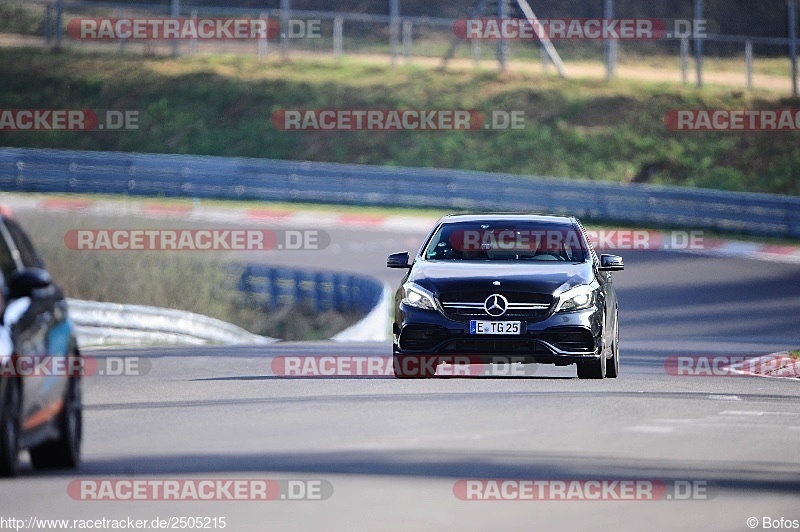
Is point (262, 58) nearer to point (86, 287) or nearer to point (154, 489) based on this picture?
point (86, 287)

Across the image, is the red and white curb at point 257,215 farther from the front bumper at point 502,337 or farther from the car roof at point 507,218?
the front bumper at point 502,337

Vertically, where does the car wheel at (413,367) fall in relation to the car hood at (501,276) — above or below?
below

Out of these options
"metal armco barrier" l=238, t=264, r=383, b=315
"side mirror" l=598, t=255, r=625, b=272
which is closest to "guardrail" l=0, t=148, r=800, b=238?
"metal armco barrier" l=238, t=264, r=383, b=315

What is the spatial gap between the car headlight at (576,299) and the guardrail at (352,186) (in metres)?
23.8

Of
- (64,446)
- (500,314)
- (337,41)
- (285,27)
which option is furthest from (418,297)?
(337,41)

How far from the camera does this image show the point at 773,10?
234 ft

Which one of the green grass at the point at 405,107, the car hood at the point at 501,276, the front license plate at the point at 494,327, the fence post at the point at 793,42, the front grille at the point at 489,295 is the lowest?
the front license plate at the point at 494,327

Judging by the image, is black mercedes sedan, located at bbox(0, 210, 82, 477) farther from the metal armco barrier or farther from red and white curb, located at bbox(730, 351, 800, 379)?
the metal armco barrier

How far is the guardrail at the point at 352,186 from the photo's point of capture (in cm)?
3991

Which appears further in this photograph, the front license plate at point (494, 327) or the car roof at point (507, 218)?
the car roof at point (507, 218)

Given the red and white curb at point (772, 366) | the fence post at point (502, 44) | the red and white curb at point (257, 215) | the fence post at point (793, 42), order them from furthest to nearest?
the fence post at point (502, 44) < the fence post at point (793, 42) < the red and white curb at point (257, 215) < the red and white curb at point (772, 366)

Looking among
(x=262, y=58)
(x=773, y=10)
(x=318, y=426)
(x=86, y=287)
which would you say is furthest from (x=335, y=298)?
(x=773, y=10)

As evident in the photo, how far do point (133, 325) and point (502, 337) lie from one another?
27.9 feet

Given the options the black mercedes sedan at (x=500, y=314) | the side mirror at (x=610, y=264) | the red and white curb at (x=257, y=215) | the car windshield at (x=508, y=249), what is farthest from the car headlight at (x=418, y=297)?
the red and white curb at (x=257, y=215)
